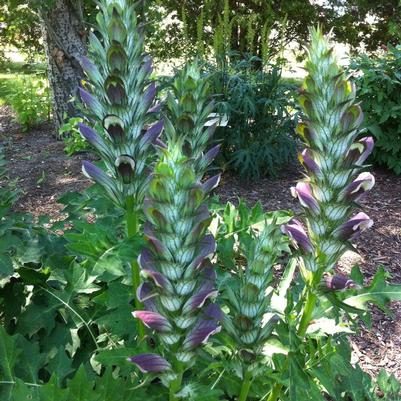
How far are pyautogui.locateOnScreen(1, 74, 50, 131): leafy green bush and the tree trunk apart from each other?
176 centimetres

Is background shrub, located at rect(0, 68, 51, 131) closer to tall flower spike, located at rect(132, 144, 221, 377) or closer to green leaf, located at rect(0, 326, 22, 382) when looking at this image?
green leaf, located at rect(0, 326, 22, 382)

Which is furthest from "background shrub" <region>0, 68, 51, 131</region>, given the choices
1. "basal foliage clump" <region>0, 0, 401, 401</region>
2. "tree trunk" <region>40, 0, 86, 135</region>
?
"basal foliage clump" <region>0, 0, 401, 401</region>

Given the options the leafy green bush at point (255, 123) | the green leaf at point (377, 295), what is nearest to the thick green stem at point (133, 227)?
the green leaf at point (377, 295)

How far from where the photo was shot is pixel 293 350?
159 centimetres

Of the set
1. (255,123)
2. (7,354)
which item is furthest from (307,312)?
(255,123)

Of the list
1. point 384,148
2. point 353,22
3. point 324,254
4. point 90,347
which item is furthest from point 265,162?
point 353,22

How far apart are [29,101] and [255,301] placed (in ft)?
28.5

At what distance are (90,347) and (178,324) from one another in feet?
4.51

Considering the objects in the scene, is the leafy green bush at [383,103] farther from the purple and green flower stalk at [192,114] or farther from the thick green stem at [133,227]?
the thick green stem at [133,227]

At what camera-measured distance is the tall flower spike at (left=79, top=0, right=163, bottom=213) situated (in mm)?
1477

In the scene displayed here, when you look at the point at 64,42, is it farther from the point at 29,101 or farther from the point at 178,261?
the point at 178,261

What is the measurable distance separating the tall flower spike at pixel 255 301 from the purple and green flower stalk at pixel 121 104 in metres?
0.41

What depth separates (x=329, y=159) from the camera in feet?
4.81

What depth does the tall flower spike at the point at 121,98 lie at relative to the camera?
4.84 feet
